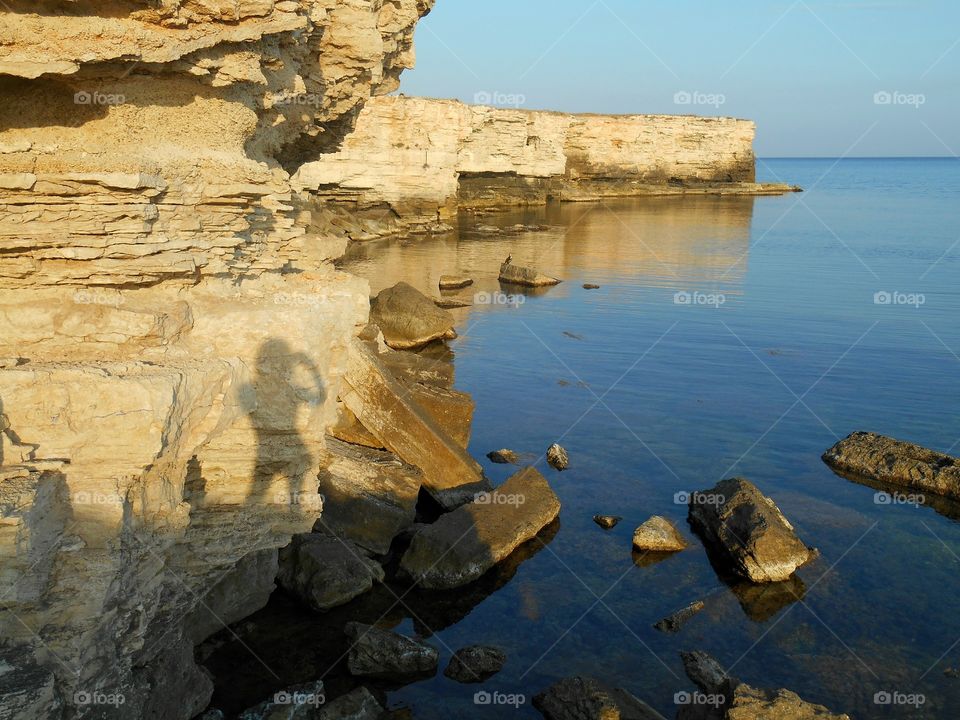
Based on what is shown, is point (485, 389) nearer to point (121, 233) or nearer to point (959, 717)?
point (959, 717)

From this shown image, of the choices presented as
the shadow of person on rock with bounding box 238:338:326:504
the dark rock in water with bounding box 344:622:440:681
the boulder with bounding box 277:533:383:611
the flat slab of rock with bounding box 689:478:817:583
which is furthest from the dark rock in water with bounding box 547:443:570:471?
the shadow of person on rock with bounding box 238:338:326:504

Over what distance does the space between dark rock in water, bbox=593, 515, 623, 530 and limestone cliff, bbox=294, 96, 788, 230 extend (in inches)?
770

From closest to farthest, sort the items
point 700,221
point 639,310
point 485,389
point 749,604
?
1. point 749,604
2. point 485,389
3. point 639,310
4. point 700,221

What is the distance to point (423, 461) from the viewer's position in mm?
13062

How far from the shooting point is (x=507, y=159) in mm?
68625

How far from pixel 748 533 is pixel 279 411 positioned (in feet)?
24.3

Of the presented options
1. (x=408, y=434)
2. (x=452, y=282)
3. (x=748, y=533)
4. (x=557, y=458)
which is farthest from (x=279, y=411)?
(x=452, y=282)

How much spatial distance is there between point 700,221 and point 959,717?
53.3 meters

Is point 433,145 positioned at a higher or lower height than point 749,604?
higher

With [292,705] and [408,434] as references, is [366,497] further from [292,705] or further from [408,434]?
[292,705]

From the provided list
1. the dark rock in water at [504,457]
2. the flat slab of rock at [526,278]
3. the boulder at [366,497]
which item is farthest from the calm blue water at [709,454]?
the boulder at [366,497]

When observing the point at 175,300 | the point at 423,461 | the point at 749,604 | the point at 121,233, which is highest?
the point at 121,233

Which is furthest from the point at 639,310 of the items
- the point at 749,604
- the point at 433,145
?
the point at 433,145

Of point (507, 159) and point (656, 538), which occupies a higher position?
point (507, 159)
